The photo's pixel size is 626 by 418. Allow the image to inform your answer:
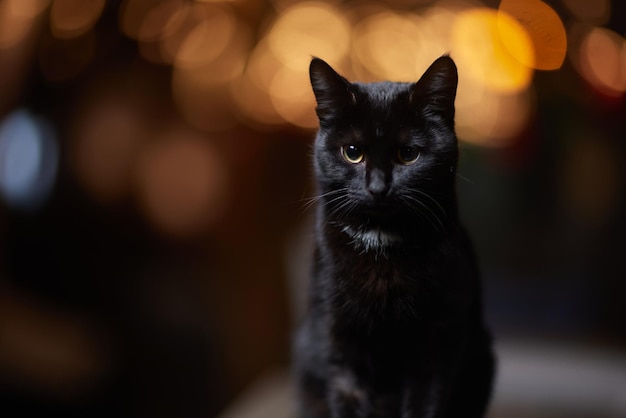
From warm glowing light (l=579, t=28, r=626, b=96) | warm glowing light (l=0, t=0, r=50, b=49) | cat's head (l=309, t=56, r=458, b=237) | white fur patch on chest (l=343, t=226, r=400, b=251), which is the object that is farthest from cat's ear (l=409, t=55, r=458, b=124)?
warm glowing light (l=0, t=0, r=50, b=49)

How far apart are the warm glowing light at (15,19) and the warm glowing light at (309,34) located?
0.68 m

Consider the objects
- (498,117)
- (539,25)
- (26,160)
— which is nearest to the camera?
(539,25)

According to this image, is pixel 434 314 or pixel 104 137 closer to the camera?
pixel 434 314

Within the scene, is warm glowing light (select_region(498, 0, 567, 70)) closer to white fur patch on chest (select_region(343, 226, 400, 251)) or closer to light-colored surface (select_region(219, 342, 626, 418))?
white fur patch on chest (select_region(343, 226, 400, 251))

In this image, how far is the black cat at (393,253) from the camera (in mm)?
792

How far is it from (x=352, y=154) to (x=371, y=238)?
11 centimetres

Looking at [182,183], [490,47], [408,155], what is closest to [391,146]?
[408,155]

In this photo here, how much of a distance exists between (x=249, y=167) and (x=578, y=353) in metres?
1.36

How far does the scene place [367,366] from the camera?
864 mm

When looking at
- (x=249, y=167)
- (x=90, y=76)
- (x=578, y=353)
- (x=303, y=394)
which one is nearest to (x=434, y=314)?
(x=303, y=394)

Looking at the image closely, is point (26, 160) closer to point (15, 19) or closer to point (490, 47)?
point (15, 19)

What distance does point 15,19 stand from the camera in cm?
168

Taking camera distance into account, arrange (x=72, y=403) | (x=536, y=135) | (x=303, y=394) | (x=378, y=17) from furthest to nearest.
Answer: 1. (x=536, y=135)
2. (x=72, y=403)
3. (x=378, y=17)
4. (x=303, y=394)

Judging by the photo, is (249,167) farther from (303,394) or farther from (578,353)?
(303,394)
